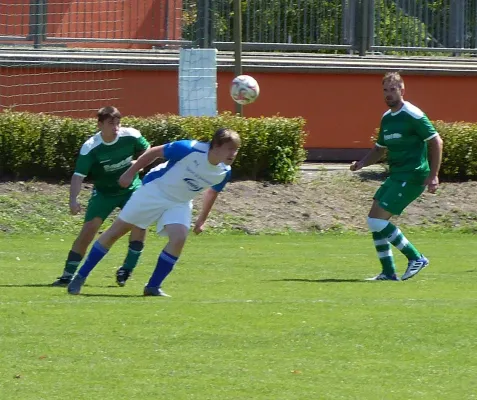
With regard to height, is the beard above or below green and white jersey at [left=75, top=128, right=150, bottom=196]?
above

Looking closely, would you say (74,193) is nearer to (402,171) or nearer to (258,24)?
(402,171)

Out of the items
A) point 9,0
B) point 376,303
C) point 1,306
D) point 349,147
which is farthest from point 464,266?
point 9,0

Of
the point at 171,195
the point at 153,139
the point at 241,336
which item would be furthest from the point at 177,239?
the point at 153,139

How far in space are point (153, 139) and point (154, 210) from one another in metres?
7.86

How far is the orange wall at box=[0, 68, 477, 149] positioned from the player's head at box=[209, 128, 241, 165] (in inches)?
425

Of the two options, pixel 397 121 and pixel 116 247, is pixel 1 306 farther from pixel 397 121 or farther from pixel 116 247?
pixel 116 247

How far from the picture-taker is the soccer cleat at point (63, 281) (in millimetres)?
11215

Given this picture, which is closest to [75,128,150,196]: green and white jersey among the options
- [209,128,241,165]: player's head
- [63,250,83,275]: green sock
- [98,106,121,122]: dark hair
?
[98,106,121,122]: dark hair

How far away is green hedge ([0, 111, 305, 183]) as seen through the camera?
57.9 ft

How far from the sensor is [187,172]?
10133 mm

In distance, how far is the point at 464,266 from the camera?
43.6 feet

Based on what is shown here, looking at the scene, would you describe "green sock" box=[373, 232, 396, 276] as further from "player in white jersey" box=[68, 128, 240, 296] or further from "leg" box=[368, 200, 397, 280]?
"player in white jersey" box=[68, 128, 240, 296]

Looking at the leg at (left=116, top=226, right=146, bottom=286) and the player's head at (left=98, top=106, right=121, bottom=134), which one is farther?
the leg at (left=116, top=226, right=146, bottom=286)

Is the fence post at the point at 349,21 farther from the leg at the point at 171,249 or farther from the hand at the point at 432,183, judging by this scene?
the leg at the point at 171,249
